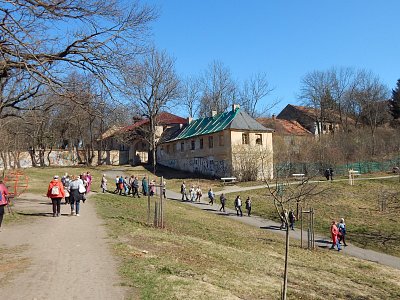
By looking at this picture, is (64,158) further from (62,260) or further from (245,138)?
(62,260)

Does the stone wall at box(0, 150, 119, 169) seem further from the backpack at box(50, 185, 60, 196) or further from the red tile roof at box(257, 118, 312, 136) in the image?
the backpack at box(50, 185, 60, 196)

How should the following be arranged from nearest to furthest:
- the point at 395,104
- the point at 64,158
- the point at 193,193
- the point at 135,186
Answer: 1. the point at 135,186
2. the point at 193,193
3. the point at 64,158
4. the point at 395,104

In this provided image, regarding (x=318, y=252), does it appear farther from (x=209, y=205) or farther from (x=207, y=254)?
(x=209, y=205)

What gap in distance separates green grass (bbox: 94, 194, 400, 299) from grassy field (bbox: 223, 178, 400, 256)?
5509 millimetres

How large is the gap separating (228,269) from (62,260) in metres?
3.98

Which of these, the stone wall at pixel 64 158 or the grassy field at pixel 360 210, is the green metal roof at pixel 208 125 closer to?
the grassy field at pixel 360 210

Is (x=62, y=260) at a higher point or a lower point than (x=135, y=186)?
lower

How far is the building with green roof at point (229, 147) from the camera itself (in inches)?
1766

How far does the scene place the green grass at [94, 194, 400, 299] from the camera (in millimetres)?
8008

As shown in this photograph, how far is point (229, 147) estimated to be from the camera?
4572 cm

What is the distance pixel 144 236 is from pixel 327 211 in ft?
68.2

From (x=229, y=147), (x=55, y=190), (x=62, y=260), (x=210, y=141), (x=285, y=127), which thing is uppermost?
(x=285, y=127)

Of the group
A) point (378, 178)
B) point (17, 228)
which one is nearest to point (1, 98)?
point (17, 228)

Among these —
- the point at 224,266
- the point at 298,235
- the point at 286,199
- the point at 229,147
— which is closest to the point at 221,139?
the point at 229,147
